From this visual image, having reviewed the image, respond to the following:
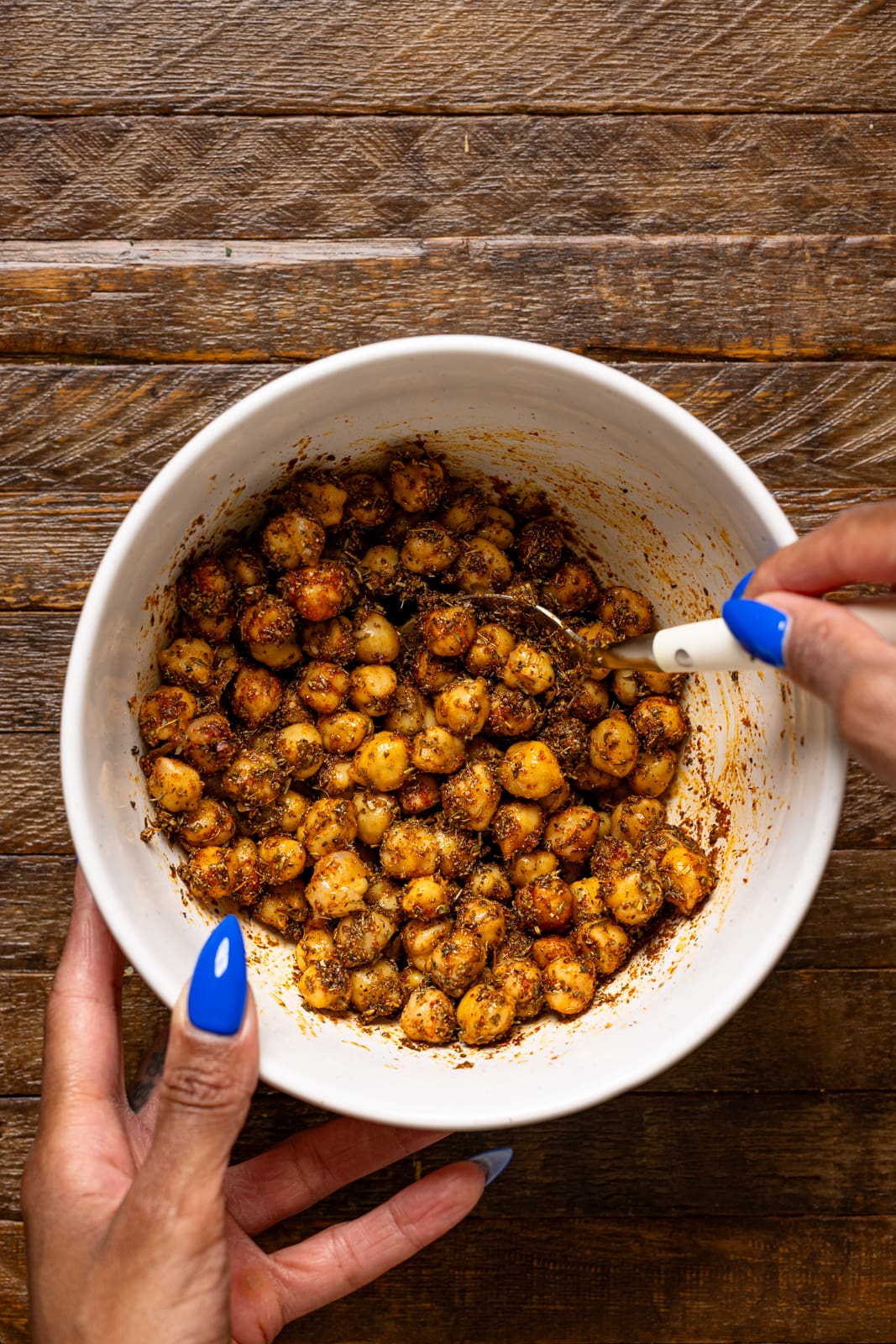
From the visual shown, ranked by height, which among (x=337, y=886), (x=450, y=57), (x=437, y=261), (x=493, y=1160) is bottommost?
(x=493, y=1160)

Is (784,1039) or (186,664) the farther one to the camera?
(784,1039)

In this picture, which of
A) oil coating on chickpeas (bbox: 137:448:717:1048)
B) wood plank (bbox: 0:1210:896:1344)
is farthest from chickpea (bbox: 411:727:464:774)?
wood plank (bbox: 0:1210:896:1344)

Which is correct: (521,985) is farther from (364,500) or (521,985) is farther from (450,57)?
(450,57)

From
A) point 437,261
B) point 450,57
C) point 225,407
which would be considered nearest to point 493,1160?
point 225,407

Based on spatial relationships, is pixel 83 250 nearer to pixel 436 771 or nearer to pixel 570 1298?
pixel 436 771

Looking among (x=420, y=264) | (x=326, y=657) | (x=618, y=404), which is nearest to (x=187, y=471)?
(x=326, y=657)

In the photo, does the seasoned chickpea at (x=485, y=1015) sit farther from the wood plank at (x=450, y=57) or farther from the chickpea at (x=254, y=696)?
the wood plank at (x=450, y=57)
